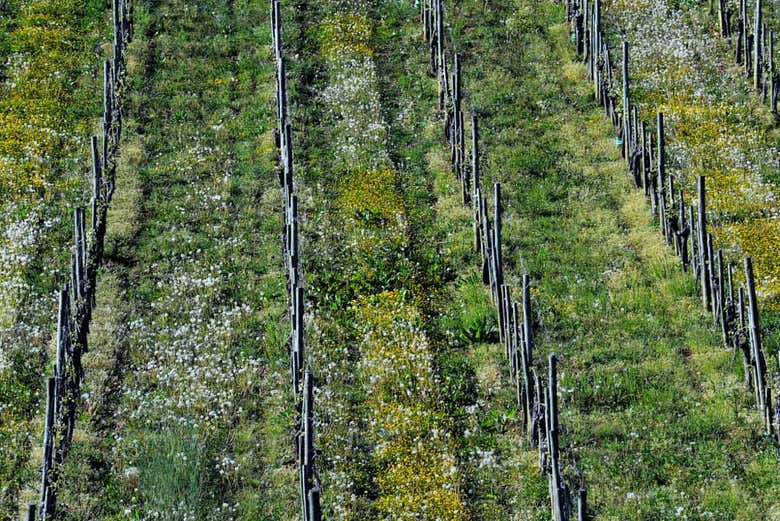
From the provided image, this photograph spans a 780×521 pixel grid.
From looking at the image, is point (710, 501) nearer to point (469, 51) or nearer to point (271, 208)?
point (271, 208)

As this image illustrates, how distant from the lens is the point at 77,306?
24219 millimetres

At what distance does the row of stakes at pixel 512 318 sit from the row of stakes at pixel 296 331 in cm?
337

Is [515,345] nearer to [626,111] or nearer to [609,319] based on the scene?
[609,319]

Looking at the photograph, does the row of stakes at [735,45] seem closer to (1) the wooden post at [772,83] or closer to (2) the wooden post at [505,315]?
(1) the wooden post at [772,83]

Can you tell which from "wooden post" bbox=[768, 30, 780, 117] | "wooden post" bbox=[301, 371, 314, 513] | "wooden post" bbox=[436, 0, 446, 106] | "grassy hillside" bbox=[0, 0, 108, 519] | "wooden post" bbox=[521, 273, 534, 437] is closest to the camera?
"wooden post" bbox=[301, 371, 314, 513]

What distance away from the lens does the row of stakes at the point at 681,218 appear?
21.8 m

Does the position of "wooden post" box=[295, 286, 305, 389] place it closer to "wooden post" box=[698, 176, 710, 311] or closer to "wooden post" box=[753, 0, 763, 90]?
"wooden post" box=[698, 176, 710, 311]

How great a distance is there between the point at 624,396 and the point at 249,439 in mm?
6128

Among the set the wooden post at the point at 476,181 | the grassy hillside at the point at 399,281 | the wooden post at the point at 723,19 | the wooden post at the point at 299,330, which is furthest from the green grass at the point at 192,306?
the wooden post at the point at 723,19

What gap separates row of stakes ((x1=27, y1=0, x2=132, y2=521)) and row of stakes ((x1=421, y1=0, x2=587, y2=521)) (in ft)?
23.6

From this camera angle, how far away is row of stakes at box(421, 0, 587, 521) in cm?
1966

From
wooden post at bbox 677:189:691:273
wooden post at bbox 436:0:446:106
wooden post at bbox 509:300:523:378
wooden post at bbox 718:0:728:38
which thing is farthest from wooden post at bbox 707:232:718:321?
wooden post at bbox 718:0:728:38

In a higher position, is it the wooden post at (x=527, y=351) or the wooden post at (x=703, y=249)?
the wooden post at (x=703, y=249)

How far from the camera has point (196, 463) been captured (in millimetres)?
21344
